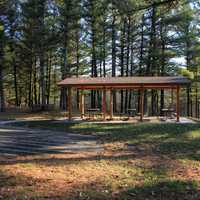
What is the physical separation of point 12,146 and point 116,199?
5.91 metres

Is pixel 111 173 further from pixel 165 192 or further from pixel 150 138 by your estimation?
pixel 150 138

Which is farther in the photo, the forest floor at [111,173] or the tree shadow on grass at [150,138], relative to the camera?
the tree shadow on grass at [150,138]

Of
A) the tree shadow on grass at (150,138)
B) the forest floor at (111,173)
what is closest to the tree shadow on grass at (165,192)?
the forest floor at (111,173)

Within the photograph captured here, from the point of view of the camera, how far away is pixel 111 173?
707 cm

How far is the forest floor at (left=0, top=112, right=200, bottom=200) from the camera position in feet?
18.7

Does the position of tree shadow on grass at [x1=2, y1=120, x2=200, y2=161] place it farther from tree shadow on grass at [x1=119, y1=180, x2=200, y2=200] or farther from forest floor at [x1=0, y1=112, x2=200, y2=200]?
tree shadow on grass at [x1=119, y1=180, x2=200, y2=200]

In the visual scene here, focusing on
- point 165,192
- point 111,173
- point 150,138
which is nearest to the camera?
point 165,192

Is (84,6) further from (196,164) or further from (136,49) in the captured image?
(196,164)

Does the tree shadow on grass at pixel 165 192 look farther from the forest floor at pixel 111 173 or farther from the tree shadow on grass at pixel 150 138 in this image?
the tree shadow on grass at pixel 150 138

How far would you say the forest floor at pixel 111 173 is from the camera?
569cm

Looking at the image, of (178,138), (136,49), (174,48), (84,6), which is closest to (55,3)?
(84,6)

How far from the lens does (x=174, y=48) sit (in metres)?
33.0

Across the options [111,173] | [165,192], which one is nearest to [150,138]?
[111,173]

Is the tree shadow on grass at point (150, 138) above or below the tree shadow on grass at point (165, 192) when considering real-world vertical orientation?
above
